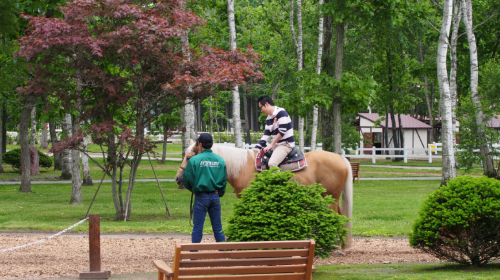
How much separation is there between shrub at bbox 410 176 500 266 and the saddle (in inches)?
85.4

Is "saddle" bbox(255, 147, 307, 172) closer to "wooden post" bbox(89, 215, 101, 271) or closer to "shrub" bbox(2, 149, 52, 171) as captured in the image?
"wooden post" bbox(89, 215, 101, 271)

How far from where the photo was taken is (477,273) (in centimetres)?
700

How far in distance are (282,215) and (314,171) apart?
2714 mm

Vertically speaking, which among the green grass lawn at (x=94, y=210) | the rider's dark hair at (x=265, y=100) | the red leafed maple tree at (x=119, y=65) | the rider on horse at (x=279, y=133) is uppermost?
the red leafed maple tree at (x=119, y=65)

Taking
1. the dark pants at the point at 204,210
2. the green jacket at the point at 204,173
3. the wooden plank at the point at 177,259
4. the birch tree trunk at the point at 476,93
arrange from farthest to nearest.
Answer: the birch tree trunk at the point at 476,93 → the dark pants at the point at 204,210 → the green jacket at the point at 204,173 → the wooden plank at the point at 177,259

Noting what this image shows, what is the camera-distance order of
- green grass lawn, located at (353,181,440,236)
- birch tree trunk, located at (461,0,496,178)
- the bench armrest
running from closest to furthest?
the bench armrest, green grass lawn, located at (353,181,440,236), birch tree trunk, located at (461,0,496,178)

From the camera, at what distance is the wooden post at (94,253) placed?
24.2ft

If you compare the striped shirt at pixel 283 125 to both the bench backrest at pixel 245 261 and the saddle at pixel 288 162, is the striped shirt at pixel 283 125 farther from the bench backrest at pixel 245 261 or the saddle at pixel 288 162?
the bench backrest at pixel 245 261

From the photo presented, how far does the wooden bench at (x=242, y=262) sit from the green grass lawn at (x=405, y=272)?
1.88m

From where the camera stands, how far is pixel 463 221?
703cm

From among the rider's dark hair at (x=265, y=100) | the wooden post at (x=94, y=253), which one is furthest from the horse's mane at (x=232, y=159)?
the wooden post at (x=94, y=253)

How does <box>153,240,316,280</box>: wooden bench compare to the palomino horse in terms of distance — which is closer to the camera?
<box>153,240,316,280</box>: wooden bench

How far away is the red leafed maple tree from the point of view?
12.6 meters

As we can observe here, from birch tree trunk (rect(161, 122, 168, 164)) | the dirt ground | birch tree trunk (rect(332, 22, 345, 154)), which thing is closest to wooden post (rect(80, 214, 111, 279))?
the dirt ground
